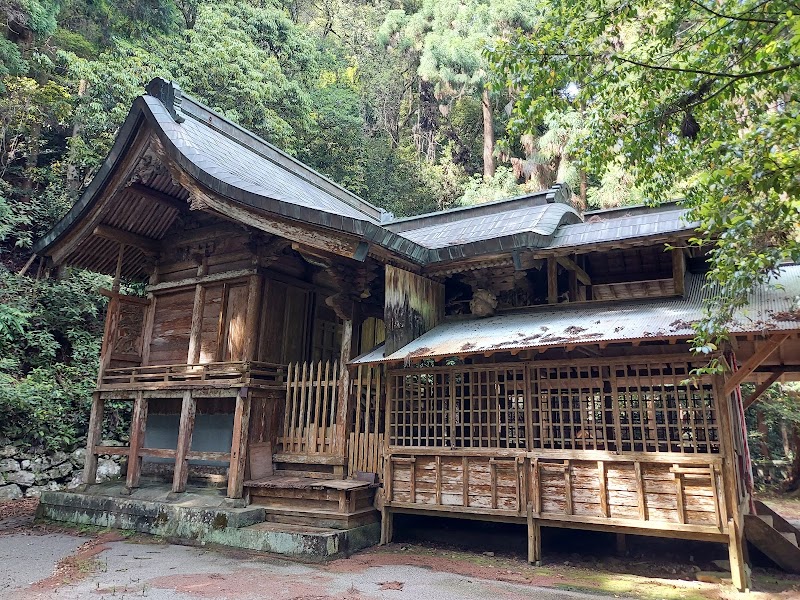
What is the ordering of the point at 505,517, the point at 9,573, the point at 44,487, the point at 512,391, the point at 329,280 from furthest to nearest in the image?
the point at 44,487
the point at 329,280
the point at 512,391
the point at 505,517
the point at 9,573

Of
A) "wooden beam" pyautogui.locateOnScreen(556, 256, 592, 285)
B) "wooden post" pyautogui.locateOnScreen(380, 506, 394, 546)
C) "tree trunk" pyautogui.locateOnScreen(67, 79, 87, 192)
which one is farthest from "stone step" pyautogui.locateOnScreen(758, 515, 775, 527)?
"tree trunk" pyautogui.locateOnScreen(67, 79, 87, 192)

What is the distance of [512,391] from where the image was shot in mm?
8039

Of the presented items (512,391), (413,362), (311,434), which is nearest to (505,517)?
(512,391)

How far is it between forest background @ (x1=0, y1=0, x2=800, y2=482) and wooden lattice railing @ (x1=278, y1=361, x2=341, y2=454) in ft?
15.8

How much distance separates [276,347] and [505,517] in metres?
4.88

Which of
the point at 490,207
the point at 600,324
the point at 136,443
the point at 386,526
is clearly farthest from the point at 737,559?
the point at 136,443

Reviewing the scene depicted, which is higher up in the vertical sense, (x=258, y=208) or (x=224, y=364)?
(x=258, y=208)

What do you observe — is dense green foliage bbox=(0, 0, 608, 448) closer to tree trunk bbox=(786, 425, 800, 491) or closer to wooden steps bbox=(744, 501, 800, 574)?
wooden steps bbox=(744, 501, 800, 574)

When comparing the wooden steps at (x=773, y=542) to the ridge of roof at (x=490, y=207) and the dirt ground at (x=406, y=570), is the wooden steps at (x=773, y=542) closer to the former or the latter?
the dirt ground at (x=406, y=570)

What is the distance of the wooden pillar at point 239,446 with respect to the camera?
8.49m

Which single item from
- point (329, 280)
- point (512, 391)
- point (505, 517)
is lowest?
point (505, 517)

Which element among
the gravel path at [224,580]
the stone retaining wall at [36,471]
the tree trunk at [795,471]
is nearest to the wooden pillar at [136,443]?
the gravel path at [224,580]

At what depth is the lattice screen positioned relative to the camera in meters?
6.69

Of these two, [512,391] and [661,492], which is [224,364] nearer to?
[512,391]
